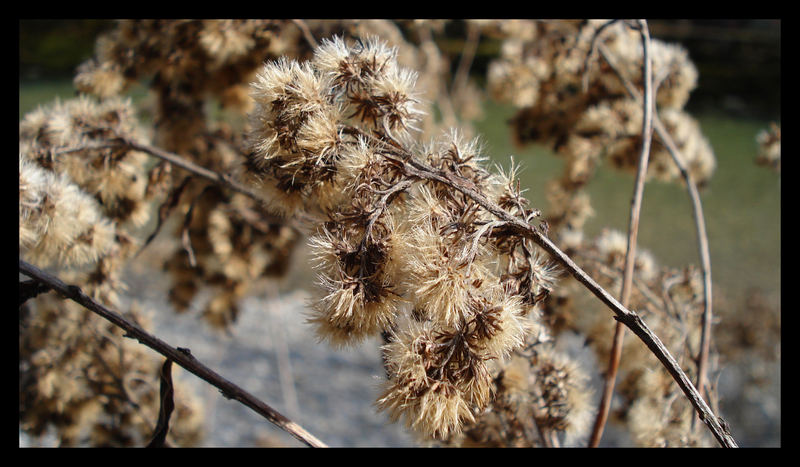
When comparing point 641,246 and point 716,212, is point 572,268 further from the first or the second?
point 716,212

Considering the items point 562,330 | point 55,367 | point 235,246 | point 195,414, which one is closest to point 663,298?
point 562,330

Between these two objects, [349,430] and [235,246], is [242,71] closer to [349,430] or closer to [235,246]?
[235,246]

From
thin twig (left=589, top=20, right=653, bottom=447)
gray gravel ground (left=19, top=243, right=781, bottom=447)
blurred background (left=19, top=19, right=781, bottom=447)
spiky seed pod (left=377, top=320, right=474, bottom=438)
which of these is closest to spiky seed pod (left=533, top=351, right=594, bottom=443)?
thin twig (left=589, top=20, right=653, bottom=447)

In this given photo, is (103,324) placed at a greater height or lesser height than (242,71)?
lesser

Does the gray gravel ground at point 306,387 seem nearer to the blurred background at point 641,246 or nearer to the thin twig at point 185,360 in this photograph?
the blurred background at point 641,246

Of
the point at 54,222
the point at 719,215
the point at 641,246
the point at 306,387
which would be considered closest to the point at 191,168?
the point at 54,222

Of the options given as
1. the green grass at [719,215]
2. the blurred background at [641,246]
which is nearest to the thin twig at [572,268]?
the blurred background at [641,246]
